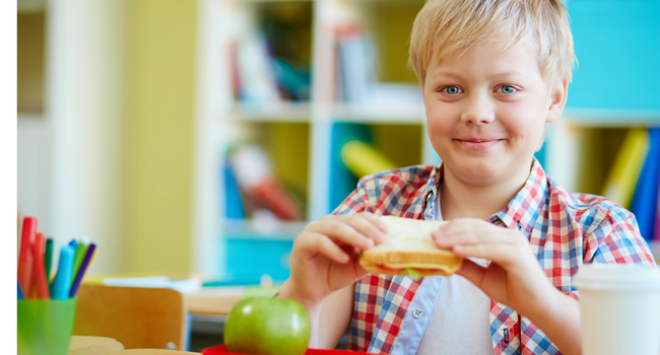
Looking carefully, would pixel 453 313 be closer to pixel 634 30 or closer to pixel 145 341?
pixel 145 341

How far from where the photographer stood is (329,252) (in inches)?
28.7

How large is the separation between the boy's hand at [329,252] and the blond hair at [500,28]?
37cm

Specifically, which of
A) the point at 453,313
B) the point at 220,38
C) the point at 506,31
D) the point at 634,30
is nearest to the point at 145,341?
the point at 453,313

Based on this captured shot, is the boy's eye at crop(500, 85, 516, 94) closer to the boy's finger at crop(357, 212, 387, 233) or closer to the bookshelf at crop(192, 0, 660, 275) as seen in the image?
the boy's finger at crop(357, 212, 387, 233)

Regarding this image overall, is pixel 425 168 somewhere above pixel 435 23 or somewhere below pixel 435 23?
below

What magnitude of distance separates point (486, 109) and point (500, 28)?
→ 13 centimetres

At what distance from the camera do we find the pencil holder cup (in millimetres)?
671

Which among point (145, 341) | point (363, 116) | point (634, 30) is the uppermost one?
point (634, 30)

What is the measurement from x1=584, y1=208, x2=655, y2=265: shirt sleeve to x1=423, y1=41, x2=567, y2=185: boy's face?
0.16 metres

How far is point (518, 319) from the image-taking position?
0.91 metres

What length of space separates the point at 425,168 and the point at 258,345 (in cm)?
65

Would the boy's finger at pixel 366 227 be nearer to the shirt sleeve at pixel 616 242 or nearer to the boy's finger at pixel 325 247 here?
the boy's finger at pixel 325 247

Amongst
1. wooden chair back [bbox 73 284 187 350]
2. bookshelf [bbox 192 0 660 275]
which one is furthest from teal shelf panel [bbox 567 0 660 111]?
wooden chair back [bbox 73 284 187 350]
